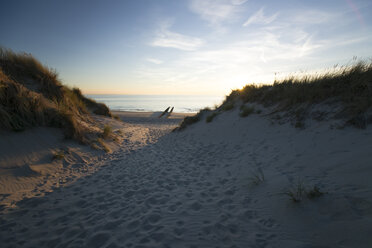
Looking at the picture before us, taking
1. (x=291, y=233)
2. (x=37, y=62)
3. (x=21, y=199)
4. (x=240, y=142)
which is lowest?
(x=21, y=199)

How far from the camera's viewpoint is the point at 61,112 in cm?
570

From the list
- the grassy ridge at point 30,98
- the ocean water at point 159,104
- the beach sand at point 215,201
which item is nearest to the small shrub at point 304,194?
the beach sand at point 215,201

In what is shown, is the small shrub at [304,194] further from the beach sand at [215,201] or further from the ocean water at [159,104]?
the ocean water at [159,104]

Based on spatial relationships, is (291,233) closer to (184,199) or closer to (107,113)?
(184,199)

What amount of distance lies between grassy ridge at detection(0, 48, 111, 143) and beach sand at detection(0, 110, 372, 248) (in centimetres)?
47

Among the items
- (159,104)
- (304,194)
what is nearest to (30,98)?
(304,194)

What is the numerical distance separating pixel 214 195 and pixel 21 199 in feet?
12.0

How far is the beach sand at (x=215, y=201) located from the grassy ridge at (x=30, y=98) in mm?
474

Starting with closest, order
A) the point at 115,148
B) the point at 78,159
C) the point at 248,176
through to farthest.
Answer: the point at 248,176, the point at 78,159, the point at 115,148

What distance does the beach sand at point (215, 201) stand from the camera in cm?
203

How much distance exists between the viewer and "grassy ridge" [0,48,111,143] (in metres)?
4.55

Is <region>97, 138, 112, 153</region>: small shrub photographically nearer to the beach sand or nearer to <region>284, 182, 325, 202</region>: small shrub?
the beach sand

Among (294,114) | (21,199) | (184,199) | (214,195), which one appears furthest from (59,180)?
(294,114)

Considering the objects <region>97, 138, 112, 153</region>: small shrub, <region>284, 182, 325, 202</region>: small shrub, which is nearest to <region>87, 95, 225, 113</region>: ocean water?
<region>97, 138, 112, 153</region>: small shrub
